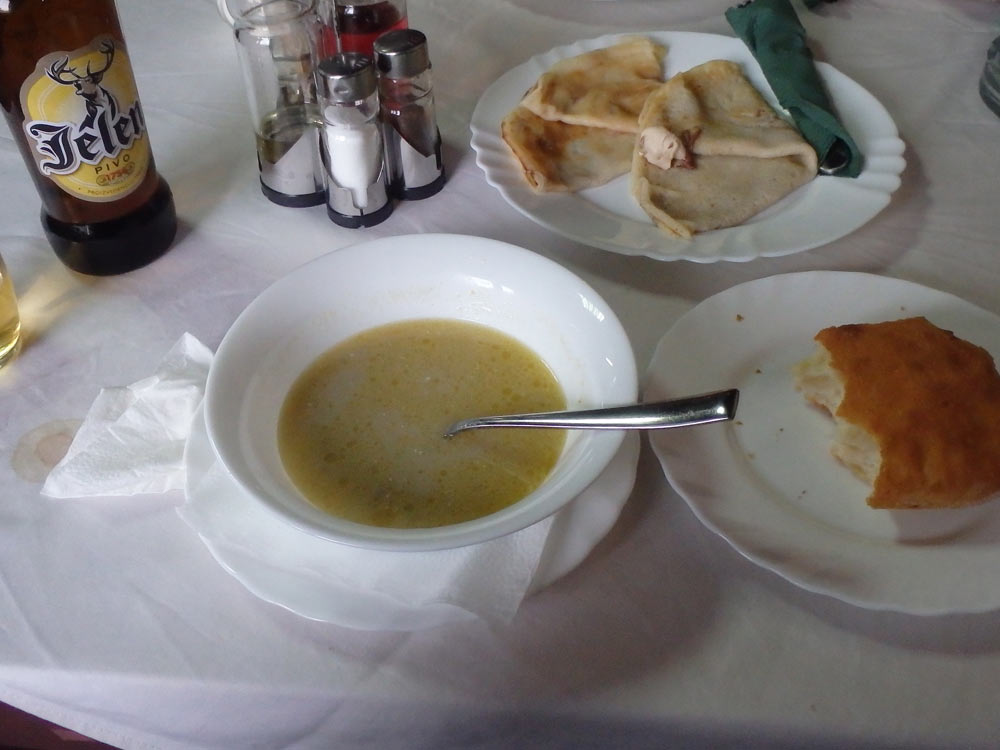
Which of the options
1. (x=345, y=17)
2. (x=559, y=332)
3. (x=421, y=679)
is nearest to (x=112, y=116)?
(x=345, y=17)

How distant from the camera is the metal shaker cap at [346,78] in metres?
0.83

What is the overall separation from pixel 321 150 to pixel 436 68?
0.37 meters

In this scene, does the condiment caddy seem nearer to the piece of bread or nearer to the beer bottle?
the beer bottle

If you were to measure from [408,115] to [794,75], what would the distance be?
0.49m

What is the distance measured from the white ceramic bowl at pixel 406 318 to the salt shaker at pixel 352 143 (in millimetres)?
189

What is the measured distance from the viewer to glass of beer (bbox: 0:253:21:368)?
2.60ft

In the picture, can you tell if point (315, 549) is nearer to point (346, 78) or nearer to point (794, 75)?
point (346, 78)

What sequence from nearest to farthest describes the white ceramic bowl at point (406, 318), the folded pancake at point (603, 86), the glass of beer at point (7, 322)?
1. the white ceramic bowl at point (406, 318)
2. the glass of beer at point (7, 322)
3. the folded pancake at point (603, 86)

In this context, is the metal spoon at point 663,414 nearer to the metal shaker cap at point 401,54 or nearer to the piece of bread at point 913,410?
the piece of bread at point 913,410

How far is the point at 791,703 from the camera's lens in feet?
1.86

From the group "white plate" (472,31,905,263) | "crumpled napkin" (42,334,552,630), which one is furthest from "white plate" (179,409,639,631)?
"white plate" (472,31,905,263)

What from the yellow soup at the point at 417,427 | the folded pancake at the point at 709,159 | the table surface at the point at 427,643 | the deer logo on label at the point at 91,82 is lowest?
the table surface at the point at 427,643

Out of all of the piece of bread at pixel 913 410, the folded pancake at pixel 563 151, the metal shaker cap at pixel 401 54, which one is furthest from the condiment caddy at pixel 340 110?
the piece of bread at pixel 913 410

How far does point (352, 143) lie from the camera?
89 centimetres
